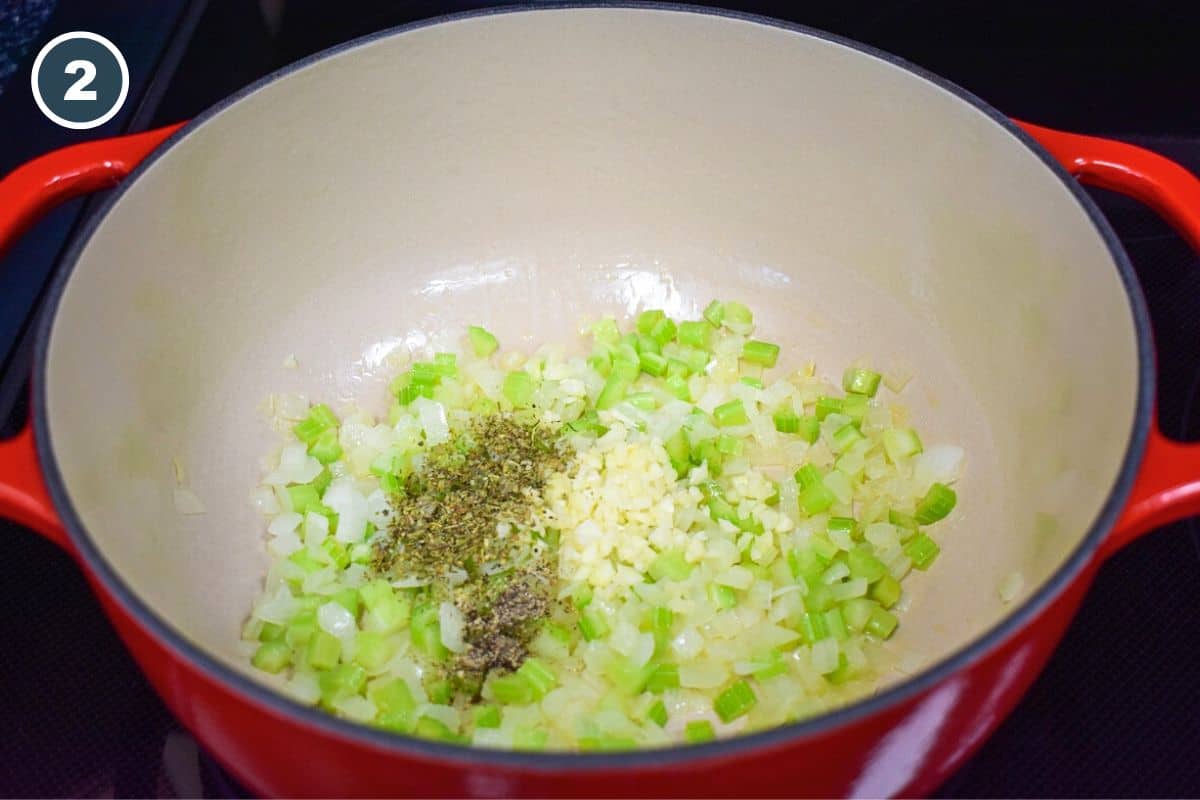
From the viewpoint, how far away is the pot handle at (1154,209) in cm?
71

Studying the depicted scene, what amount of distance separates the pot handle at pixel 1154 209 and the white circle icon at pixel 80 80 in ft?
3.23

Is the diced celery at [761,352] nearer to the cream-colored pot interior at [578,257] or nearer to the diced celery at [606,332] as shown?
the cream-colored pot interior at [578,257]

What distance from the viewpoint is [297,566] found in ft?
3.34

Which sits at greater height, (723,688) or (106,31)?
(106,31)

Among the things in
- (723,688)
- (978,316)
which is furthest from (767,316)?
(723,688)

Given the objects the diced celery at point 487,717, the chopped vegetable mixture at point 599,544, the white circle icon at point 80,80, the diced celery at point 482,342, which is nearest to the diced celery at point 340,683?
the chopped vegetable mixture at point 599,544

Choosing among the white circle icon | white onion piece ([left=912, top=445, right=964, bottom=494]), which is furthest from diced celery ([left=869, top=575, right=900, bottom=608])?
the white circle icon

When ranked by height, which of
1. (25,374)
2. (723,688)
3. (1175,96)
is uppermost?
(1175,96)

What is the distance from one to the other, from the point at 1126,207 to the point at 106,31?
124cm

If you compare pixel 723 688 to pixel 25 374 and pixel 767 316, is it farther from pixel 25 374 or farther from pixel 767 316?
pixel 25 374

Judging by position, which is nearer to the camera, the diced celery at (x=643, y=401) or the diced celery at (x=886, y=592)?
the diced celery at (x=886, y=592)

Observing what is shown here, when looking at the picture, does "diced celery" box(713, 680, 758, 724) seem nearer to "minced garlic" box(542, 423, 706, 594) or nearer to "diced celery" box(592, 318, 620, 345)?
"minced garlic" box(542, 423, 706, 594)

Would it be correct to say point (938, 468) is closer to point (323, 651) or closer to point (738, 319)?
point (738, 319)

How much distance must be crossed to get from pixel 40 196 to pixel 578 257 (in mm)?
582
